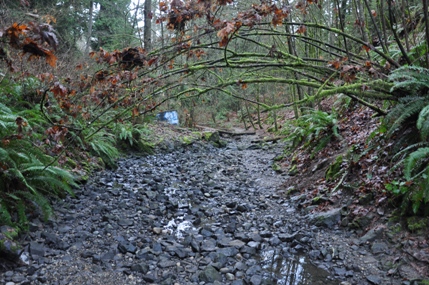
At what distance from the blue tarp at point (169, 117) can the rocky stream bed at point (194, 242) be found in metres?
8.60


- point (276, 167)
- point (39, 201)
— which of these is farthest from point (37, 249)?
point (276, 167)

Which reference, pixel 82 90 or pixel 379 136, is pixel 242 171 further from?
pixel 82 90

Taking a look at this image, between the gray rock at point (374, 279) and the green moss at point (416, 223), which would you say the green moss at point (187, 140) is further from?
the gray rock at point (374, 279)

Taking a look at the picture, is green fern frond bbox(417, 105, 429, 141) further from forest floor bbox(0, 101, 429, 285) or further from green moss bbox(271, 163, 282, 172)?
green moss bbox(271, 163, 282, 172)

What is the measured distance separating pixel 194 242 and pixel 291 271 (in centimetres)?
133

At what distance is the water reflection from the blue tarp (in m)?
11.9

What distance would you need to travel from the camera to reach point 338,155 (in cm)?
659

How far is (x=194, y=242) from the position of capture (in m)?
4.43

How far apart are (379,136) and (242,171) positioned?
4.17m

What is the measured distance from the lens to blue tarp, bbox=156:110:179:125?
15.5m

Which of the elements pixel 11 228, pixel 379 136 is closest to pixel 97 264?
pixel 11 228

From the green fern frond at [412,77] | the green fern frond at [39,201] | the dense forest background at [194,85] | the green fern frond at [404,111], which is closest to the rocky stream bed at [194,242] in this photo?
the green fern frond at [39,201]

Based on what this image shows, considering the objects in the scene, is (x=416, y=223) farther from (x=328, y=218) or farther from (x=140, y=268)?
(x=140, y=268)

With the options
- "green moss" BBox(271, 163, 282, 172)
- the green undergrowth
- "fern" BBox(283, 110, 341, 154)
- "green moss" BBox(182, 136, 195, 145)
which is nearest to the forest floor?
the green undergrowth
